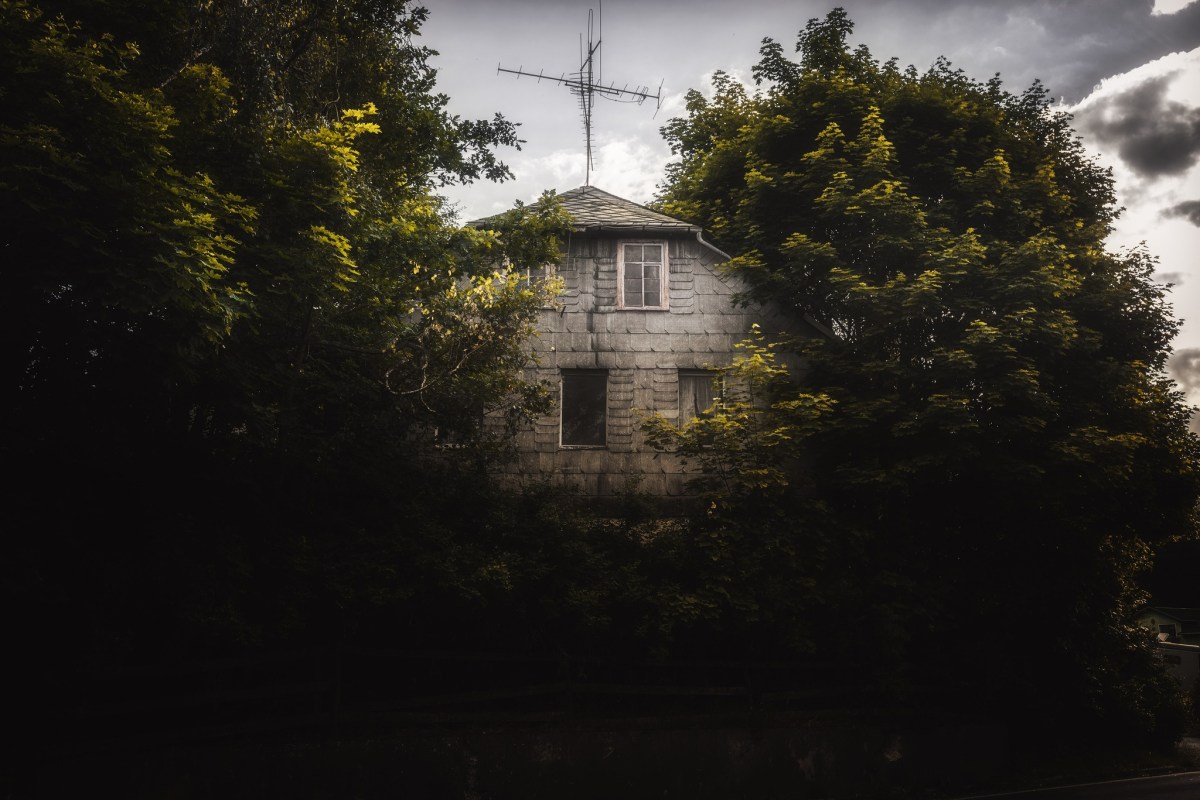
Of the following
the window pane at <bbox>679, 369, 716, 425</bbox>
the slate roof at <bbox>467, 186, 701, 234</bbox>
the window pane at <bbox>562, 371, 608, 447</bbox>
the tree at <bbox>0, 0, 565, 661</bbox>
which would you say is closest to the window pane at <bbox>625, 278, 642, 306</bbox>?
the slate roof at <bbox>467, 186, 701, 234</bbox>

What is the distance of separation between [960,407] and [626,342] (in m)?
6.71

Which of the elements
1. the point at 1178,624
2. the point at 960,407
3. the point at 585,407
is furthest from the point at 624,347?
the point at 1178,624

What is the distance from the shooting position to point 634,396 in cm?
1597

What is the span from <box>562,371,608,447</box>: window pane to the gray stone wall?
0.71 feet

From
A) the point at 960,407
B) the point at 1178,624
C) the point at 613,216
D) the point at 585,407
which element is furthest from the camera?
the point at 1178,624

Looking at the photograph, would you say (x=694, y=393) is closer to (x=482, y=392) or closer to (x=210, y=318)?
(x=482, y=392)

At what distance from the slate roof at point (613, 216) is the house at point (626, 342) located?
43 mm

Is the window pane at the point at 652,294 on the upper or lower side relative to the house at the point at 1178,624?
upper

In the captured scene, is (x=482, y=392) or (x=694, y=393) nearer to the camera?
(x=482, y=392)

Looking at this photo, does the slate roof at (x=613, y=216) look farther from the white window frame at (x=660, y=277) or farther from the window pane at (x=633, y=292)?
the window pane at (x=633, y=292)

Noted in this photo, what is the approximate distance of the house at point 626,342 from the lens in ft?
51.2

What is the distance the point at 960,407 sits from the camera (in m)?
12.4

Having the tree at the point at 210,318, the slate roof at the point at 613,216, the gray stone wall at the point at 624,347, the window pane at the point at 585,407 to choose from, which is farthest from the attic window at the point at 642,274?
the tree at the point at 210,318

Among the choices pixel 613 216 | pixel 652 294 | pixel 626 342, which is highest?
pixel 613 216
